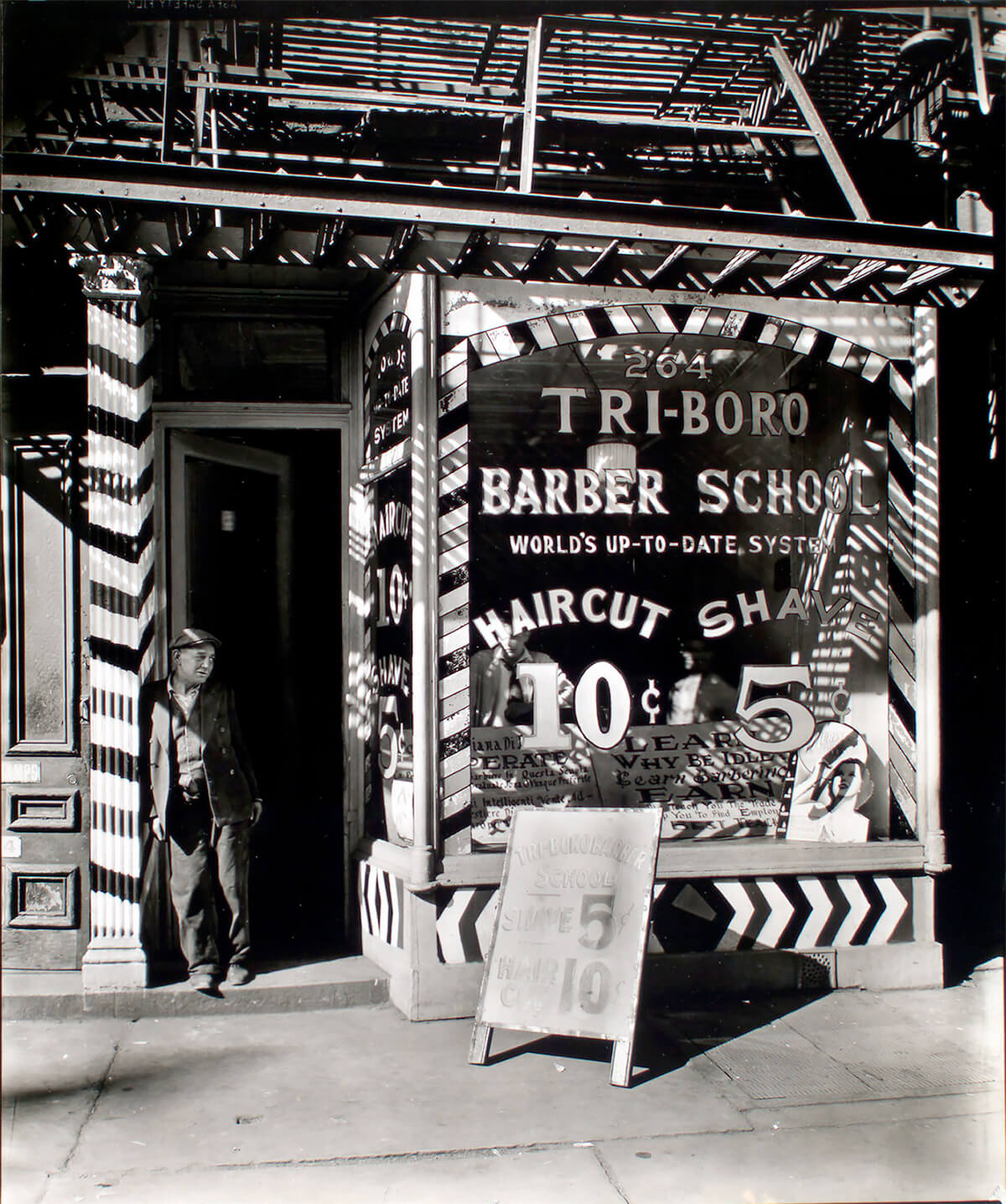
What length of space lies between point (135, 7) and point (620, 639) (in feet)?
14.4

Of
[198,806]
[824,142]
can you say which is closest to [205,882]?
[198,806]

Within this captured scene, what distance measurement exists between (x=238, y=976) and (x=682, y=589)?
343cm

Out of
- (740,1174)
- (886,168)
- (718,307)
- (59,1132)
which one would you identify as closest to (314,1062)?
(59,1132)

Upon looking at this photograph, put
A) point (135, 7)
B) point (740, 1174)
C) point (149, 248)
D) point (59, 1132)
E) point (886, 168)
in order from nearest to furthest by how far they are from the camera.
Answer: point (740, 1174), point (59, 1132), point (149, 248), point (135, 7), point (886, 168)

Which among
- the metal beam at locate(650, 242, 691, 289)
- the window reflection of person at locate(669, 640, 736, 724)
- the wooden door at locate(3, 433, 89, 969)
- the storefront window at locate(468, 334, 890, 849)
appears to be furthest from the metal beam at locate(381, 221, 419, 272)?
the window reflection of person at locate(669, 640, 736, 724)

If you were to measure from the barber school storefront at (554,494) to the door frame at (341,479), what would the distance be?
0.08 ft

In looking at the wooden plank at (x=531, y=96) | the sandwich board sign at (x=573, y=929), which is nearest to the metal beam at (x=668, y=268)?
the wooden plank at (x=531, y=96)

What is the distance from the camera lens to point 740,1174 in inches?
161

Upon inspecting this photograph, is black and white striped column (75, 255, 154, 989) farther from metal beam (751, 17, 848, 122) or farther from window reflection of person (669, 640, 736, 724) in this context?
metal beam (751, 17, 848, 122)

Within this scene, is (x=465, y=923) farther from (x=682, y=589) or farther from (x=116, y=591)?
(x=116, y=591)

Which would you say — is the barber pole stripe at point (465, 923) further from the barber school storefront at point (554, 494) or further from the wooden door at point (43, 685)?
the wooden door at point (43, 685)

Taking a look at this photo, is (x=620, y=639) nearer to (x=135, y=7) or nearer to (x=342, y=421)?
(x=342, y=421)

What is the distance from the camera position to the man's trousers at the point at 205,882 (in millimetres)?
5930

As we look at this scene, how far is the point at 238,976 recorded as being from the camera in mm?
5930
